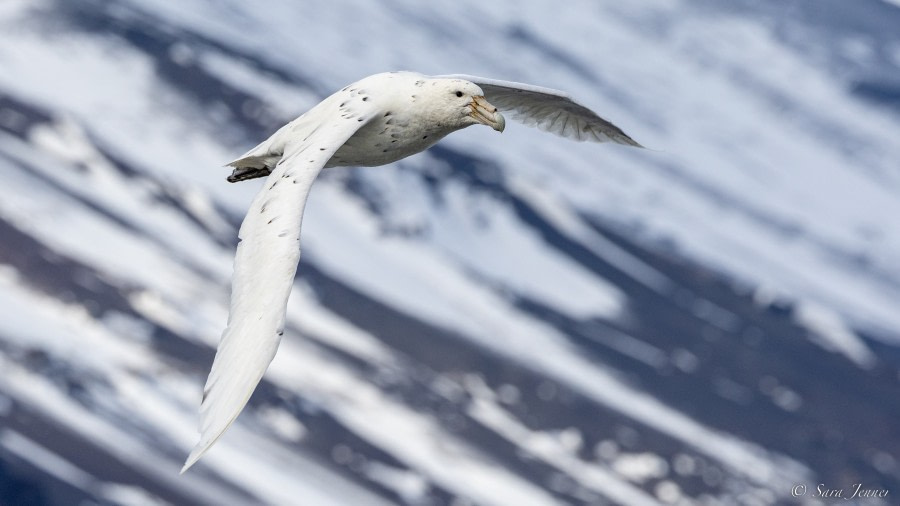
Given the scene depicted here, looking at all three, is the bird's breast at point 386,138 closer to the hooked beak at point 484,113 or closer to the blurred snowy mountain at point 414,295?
the hooked beak at point 484,113

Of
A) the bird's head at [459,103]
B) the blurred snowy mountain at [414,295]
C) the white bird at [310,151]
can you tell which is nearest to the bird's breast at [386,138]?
the white bird at [310,151]

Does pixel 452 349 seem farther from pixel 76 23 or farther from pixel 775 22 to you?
pixel 775 22

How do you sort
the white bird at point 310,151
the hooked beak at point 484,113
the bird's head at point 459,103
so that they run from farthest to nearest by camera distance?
the bird's head at point 459,103
the hooked beak at point 484,113
the white bird at point 310,151

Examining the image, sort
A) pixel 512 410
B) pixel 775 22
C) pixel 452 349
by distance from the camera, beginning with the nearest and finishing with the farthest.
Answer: pixel 512 410, pixel 452 349, pixel 775 22

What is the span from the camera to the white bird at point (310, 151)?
1424 centimetres

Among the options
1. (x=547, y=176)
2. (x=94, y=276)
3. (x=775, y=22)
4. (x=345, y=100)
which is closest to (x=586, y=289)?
(x=547, y=176)

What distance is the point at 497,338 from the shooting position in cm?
8806

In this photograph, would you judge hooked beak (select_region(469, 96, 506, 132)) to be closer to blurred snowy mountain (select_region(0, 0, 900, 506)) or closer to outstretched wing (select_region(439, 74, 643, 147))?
outstretched wing (select_region(439, 74, 643, 147))

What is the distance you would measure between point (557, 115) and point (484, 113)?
3.83 metres

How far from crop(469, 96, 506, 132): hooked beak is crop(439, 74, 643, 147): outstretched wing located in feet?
9.34

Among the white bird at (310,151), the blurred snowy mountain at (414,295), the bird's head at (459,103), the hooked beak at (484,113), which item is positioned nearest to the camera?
the white bird at (310,151)

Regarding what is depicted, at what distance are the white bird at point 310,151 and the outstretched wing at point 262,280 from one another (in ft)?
0.04

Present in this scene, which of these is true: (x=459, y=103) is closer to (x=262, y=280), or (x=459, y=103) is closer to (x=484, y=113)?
(x=484, y=113)

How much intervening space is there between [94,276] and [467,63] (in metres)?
43.2
